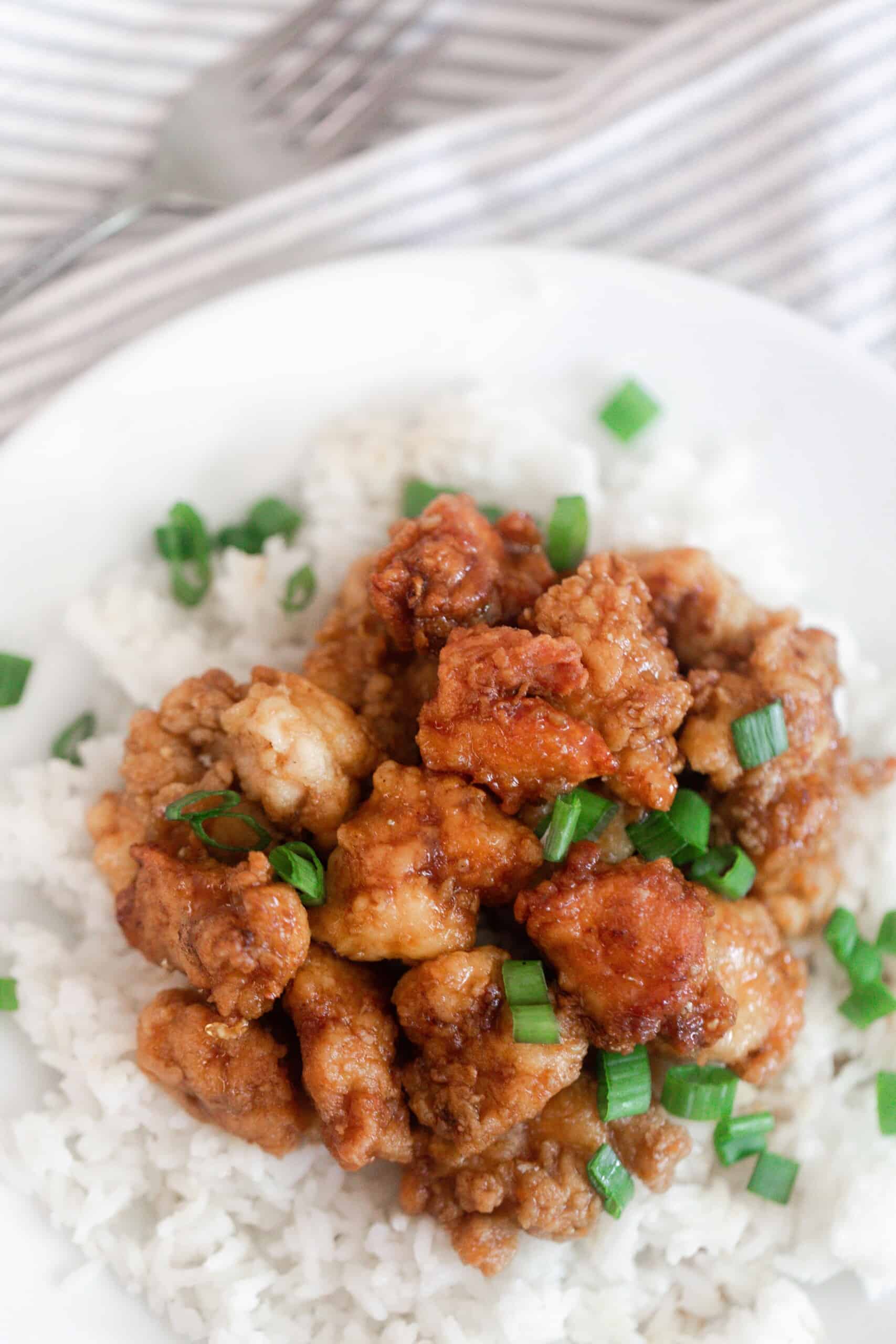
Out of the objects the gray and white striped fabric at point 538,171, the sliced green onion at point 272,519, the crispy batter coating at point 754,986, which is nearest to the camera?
the crispy batter coating at point 754,986

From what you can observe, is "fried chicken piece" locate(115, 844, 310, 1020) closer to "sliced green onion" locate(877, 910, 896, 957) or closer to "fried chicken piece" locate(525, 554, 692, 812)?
"fried chicken piece" locate(525, 554, 692, 812)

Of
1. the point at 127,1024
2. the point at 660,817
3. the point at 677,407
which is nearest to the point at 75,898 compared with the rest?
the point at 127,1024

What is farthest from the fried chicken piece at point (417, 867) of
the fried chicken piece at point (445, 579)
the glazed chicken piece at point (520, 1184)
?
the glazed chicken piece at point (520, 1184)

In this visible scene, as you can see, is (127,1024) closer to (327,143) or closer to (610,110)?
(327,143)

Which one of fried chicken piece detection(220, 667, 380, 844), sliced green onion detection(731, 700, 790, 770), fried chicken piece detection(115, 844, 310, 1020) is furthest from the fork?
sliced green onion detection(731, 700, 790, 770)

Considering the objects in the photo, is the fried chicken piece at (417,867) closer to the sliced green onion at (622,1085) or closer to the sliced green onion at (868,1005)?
the sliced green onion at (622,1085)

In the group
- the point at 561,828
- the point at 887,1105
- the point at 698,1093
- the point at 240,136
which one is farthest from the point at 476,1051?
the point at 240,136
